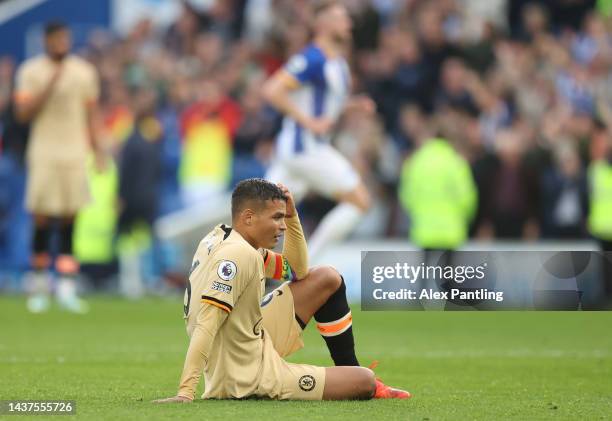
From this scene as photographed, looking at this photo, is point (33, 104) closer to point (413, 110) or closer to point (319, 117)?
point (319, 117)

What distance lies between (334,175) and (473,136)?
530 centimetres

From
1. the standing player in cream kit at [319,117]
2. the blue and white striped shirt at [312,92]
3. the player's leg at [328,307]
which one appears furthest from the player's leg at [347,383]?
the blue and white striped shirt at [312,92]

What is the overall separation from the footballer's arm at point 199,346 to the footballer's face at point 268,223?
0.42 metres

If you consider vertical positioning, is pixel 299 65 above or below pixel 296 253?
above

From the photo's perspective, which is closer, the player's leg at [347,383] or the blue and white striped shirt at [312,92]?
the player's leg at [347,383]

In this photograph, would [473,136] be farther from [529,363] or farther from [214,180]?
[529,363]

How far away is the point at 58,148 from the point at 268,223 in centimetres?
724

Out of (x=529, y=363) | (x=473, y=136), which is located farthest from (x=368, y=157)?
(x=529, y=363)

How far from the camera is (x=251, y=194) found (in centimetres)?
601

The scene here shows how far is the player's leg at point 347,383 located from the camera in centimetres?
622

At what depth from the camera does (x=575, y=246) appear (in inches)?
628

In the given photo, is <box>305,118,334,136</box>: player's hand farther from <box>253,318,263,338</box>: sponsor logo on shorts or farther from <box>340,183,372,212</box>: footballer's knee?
<box>253,318,263,338</box>: sponsor logo on shorts

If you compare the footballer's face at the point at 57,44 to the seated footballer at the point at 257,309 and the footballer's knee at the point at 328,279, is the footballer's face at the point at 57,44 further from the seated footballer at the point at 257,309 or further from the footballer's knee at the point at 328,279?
the footballer's knee at the point at 328,279

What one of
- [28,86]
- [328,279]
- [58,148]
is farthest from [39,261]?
[328,279]
